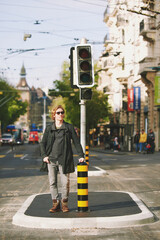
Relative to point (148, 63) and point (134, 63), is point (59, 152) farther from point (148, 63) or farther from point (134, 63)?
point (134, 63)

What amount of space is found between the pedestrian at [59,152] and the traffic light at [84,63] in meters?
2.78

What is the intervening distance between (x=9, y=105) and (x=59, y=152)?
85.7m

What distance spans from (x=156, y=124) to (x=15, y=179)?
23.7 meters

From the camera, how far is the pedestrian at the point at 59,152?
315 inches

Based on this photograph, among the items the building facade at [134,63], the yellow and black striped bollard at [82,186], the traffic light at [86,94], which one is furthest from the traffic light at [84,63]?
the building facade at [134,63]

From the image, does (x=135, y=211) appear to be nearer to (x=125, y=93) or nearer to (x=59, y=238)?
(x=59, y=238)

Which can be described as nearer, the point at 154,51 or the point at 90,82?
the point at 90,82

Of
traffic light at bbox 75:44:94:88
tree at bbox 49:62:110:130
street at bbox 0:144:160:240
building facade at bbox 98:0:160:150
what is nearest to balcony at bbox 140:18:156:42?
building facade at bbox 98:0:160:150

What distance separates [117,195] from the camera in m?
10.4

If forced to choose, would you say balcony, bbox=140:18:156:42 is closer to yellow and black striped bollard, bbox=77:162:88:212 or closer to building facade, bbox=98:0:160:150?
building facade, bbox=98:0:160:150

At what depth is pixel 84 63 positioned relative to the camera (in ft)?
35.4

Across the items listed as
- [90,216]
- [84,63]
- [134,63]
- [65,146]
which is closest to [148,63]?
[134,63]

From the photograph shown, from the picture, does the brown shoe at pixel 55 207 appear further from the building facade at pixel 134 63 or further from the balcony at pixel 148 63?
the balcony at pixel 148 63

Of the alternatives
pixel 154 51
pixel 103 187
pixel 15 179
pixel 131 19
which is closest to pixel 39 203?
pixel 103 187
